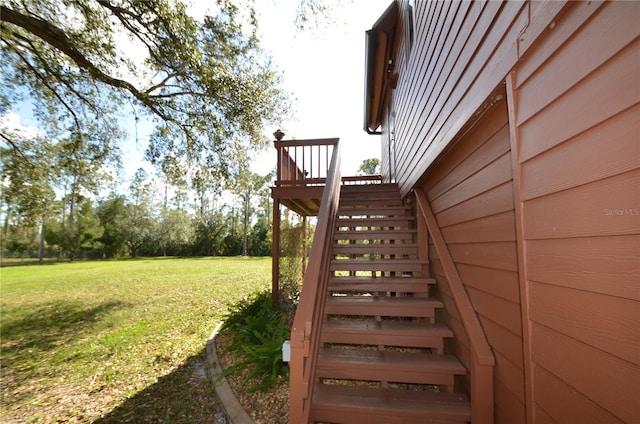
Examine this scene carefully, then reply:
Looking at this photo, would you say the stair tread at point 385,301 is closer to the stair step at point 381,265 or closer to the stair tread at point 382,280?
the stair tread at point 382,280

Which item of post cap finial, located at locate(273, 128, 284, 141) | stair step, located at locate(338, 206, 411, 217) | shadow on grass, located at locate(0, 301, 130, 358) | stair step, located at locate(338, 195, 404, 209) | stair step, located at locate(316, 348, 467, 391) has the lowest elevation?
shadow on grass, located at locate(0, 301, 130, 358)

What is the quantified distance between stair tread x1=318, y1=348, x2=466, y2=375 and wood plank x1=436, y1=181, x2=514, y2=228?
126 cm

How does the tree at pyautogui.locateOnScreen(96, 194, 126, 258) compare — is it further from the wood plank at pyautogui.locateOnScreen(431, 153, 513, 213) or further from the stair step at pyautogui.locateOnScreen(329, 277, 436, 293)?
the wood plank at pyautogui.locateOnScreen(431, 153, 513, 213)

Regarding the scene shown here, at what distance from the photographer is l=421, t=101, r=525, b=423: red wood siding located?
63.7 inches

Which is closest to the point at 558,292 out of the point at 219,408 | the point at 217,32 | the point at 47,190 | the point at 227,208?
the point at 219,408

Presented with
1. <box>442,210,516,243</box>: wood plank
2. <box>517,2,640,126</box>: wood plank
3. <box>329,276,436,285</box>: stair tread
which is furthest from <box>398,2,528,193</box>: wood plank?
<box>329,276,436,285</box>: stair tread

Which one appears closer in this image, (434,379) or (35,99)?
(434,379)

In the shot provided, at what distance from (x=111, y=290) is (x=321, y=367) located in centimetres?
998

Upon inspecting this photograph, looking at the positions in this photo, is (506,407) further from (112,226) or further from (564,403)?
(112,226)

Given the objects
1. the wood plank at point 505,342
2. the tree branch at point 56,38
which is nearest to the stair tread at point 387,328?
the wood plank at point 505,342

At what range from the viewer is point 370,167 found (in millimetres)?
31266

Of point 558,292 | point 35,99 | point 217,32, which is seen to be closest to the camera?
point 558,292

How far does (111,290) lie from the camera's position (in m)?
9.16

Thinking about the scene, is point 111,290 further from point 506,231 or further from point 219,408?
point 506,231
